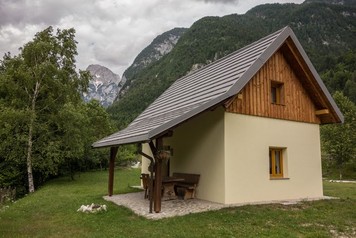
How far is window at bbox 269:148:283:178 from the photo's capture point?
12125mm

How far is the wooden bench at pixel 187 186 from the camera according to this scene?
38.2 feet

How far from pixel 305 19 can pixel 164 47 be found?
245 feet

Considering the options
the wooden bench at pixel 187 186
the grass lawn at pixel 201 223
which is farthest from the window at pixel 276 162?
the wooden bench at pixel 187 186

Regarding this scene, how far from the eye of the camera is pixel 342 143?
31.2 meters

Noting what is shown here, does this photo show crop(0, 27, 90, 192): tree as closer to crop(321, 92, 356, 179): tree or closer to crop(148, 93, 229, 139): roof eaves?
crop(148, 93, 229, 139): roof eaves

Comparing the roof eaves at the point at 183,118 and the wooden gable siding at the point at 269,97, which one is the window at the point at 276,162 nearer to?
the wooden gable siding at the point at 269,97

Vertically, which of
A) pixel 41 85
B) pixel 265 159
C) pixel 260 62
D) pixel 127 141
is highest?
pixel 41 85

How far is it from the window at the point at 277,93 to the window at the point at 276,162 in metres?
1.89

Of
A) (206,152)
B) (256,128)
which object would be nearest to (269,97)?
(256,128)

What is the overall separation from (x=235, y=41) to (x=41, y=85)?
8242 cm

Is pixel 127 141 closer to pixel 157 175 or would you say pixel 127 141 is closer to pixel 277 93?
pixel 157 175

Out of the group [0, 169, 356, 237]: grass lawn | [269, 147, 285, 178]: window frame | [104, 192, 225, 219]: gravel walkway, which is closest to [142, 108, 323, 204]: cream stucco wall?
[269, 147, 285, 178]: window frame

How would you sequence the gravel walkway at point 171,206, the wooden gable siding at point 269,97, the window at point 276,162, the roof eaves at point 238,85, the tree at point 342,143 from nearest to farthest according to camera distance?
the roof eaves at point 238,85
the gravel walkway at point 171,206
the wooden gable siding at point 269,97
the window at point 276,162
the tree at point 342,143

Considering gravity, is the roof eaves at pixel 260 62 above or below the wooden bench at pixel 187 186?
above
